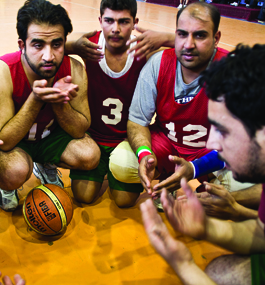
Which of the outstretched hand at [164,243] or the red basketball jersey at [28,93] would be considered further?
the red basketball jersey at [28,93]

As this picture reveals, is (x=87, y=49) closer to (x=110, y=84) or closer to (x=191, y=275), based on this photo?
(x=110, y=84)

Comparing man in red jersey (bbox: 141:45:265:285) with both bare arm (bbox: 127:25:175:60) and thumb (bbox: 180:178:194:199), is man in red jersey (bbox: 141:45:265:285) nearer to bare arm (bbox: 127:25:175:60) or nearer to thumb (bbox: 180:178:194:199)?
thumb (bbox: 180:178:194:199)

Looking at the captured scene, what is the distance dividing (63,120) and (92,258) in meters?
1.21

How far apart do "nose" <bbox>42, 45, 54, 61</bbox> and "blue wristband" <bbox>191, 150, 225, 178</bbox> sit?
4.85 feet

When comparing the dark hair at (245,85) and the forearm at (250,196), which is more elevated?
the dark hair at (245,85)

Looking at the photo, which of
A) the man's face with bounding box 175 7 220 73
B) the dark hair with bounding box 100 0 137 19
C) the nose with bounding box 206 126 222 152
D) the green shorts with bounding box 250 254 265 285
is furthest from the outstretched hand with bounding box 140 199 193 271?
the dark hair with bounding box 100 0 137 19

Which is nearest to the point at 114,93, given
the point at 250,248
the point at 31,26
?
the point at 31,26

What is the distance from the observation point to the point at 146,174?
2.43 meters

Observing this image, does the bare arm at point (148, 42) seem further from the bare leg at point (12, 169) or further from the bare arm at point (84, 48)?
the bare leg at point (12, 169)

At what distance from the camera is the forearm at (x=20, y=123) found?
2393mm

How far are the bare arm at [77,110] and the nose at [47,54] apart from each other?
321 millimetres

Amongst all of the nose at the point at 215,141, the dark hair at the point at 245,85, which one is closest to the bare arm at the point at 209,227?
the nose at the point at 215,141

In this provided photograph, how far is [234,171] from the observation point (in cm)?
157

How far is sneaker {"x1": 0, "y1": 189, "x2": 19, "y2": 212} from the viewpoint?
8.48ft
